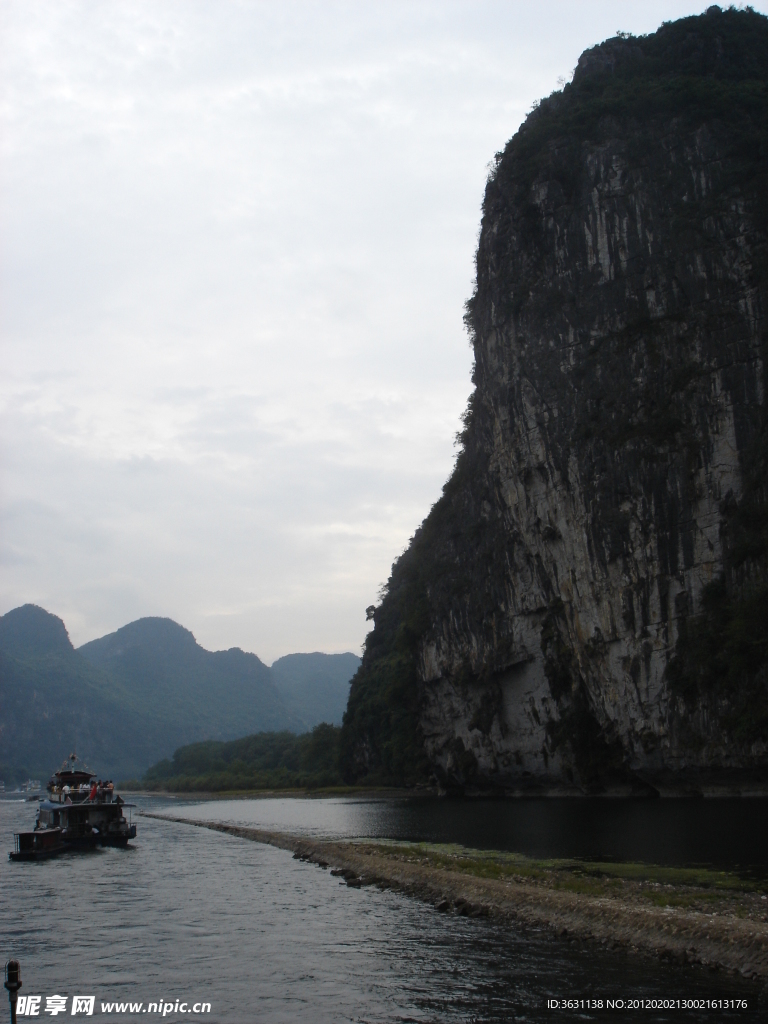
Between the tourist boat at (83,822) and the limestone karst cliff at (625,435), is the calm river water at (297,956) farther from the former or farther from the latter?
the limestone karst cliff at (625,435)

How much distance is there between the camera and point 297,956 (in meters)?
18.4

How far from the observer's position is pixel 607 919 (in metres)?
18.3

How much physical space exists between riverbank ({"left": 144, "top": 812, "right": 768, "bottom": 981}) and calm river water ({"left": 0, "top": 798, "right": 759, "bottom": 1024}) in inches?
23.1

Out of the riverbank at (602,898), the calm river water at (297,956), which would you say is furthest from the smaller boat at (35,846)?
the riverbank at (602,898)

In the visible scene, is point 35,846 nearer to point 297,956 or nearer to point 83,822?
point 83,822

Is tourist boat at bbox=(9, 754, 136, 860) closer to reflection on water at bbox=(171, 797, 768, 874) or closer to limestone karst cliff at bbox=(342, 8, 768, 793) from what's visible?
reflection on water at bbox=(171, 797, 768, 874)

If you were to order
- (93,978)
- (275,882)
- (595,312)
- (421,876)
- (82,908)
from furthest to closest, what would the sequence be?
(595,312), (275,882), (421,876), (82,908), (93,978)

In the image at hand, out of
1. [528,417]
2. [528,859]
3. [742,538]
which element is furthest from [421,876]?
[528,417]

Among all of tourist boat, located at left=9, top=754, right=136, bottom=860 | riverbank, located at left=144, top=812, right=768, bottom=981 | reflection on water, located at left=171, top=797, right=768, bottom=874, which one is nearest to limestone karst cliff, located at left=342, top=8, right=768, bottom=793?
reflection on water, located at left=171, top=797, right=768, bottom=874

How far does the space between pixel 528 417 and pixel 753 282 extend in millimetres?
16692

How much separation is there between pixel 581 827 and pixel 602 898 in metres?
19.5

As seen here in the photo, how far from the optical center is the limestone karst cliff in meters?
50.8

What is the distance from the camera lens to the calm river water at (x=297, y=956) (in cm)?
1441

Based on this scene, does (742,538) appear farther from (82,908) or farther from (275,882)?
(82,908)
